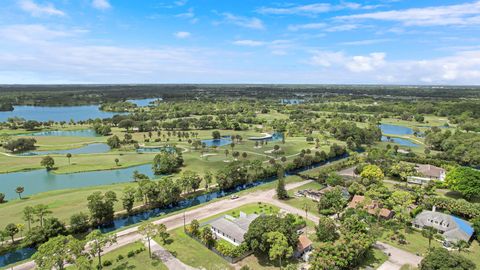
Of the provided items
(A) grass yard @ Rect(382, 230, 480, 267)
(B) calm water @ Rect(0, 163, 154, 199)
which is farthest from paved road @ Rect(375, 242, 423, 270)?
(B) calm water @ Rect(0, 163, 154, 199)

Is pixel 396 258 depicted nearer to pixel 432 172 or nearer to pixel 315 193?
pixel 315 193

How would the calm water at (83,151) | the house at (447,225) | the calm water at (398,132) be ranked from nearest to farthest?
1. the house at (447,225)
2. the calm water at (83,151)
3. the calm water at (398,132)

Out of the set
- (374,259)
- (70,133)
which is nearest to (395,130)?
(374,259)

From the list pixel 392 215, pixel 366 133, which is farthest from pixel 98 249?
pixel 366 133

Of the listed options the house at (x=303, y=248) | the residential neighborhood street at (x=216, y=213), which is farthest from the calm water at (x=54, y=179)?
the house at (x=303, y=248)

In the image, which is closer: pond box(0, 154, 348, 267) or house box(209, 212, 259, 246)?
pond box(0, 154, 348, 267)

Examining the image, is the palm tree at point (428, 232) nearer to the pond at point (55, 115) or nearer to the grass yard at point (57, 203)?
the grass yard at point (57, 203)

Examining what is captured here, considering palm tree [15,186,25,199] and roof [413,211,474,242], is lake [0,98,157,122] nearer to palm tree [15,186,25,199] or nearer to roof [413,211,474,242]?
palm tree [15,186,25,199]
